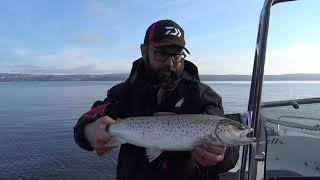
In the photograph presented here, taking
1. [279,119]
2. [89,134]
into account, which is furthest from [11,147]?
[89,134]

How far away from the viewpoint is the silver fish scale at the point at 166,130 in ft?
11.2

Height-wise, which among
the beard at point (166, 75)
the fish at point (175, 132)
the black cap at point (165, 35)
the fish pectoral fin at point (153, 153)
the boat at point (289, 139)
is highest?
the black cap at point (165, 35)

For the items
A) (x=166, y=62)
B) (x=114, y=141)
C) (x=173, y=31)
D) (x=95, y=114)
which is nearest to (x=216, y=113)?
(x=166, y=62)

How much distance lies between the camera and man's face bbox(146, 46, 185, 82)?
146 inches

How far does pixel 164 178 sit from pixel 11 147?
16004 millimetres

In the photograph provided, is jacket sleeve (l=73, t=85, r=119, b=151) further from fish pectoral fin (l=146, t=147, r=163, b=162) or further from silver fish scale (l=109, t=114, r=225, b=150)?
fish pectoral fin (l=146, t=147, r=163, b=162)

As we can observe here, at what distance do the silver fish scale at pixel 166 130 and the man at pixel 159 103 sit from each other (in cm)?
15

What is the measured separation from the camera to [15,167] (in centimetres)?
1529

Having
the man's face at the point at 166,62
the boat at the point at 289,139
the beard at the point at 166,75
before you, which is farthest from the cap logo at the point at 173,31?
the boat at the point at 289,139

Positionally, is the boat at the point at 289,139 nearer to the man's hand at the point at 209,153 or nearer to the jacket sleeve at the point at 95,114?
the man's hand at the point at 209,153

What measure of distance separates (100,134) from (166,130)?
51 centimetres

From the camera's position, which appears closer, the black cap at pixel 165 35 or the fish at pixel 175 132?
the fish at pixel 175 132

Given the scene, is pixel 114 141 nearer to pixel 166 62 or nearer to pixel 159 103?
pixel 159 103

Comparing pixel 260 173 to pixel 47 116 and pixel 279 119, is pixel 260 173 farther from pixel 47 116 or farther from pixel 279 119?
pixel 47 116
